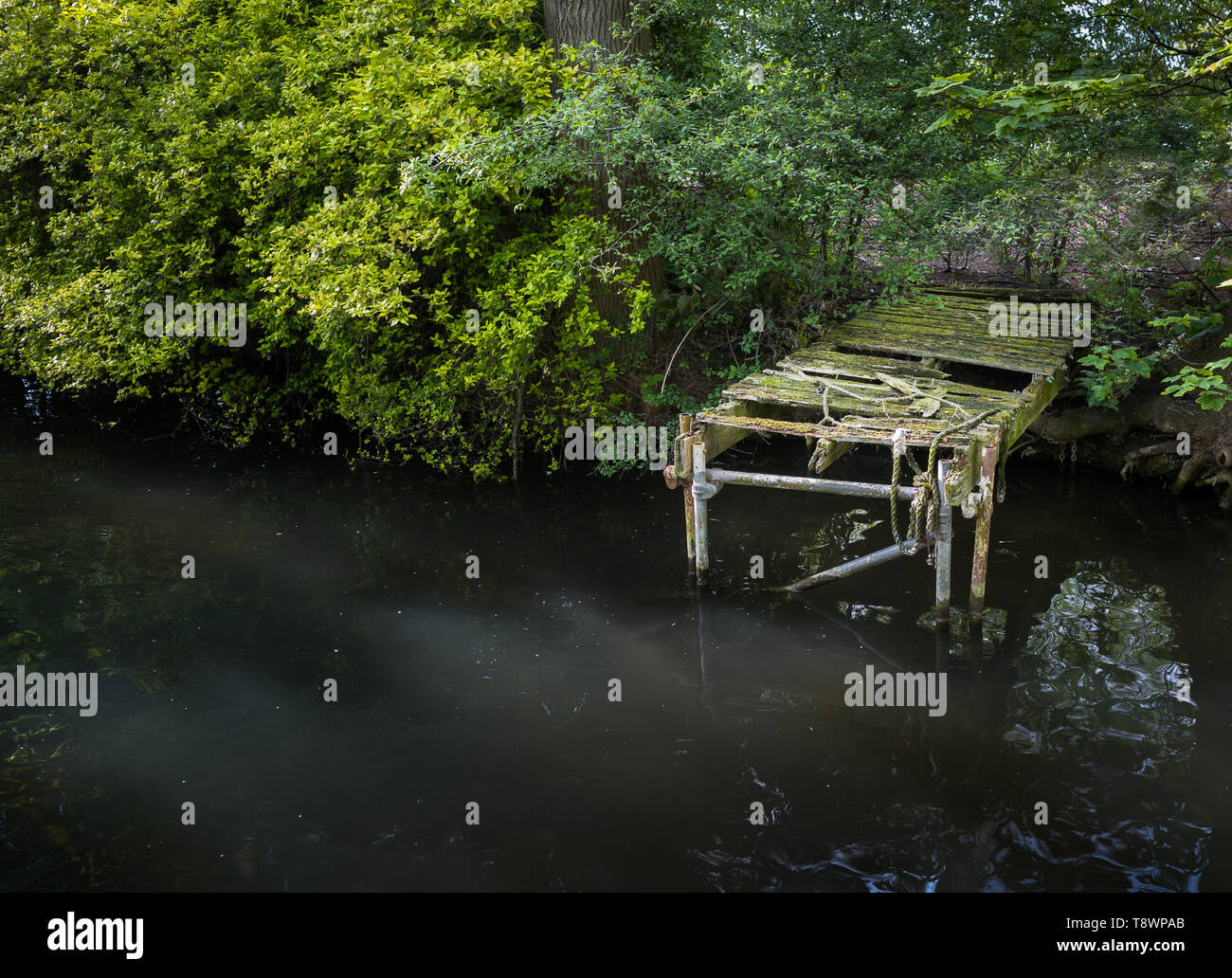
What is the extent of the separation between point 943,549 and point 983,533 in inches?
14.3

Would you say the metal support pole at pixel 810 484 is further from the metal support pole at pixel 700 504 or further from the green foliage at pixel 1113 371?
the green foliage at pixel 1113 371

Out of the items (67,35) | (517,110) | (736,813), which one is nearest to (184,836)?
(736,813)

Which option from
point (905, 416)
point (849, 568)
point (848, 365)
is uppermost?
point (848, 365)

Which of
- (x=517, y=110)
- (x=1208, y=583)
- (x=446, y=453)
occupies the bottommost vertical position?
(x=1208, y=583)

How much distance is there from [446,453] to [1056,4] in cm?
823

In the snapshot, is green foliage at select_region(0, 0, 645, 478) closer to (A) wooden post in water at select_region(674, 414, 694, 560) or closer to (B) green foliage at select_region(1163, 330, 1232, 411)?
Answer: (A) wooden post in water at select_region(674, 414, 694, 560)

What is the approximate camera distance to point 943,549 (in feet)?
25.2

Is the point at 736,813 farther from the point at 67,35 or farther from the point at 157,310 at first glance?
the point at 67,35

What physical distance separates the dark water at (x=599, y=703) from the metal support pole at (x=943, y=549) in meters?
0.28

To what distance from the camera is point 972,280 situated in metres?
12.9

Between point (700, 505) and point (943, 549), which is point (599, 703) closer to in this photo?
point (700, 505)

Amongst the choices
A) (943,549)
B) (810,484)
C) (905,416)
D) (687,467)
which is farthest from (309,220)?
(943,549)

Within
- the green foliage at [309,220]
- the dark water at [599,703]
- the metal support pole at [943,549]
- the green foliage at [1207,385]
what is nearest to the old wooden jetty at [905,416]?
the metal support pole at [943,549]

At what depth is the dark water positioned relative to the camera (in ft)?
19.2
